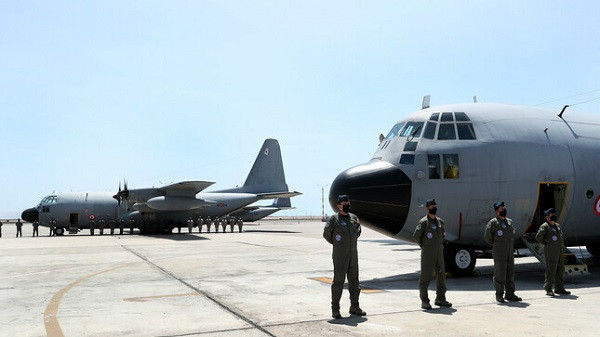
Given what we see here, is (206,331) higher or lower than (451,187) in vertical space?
lower

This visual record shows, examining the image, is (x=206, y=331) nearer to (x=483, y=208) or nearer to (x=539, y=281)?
(x=483, y=208)

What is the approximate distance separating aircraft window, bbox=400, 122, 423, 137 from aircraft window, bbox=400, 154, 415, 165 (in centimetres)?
69

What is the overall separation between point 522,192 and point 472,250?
1856 mm

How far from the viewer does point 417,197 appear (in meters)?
11.5

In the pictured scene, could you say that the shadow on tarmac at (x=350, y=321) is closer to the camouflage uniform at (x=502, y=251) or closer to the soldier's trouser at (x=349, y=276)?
the soldier's trouser at (x=349, y=276)

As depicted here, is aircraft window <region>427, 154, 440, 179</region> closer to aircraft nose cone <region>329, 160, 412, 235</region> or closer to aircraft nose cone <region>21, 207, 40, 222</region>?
aircraft nose cone <region>329, 160, 412, 235</region>

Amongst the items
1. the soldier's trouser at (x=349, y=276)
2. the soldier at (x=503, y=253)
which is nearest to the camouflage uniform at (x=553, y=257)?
the soldier at (x=503, y=253)

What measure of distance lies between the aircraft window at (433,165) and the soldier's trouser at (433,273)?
3.28 metres

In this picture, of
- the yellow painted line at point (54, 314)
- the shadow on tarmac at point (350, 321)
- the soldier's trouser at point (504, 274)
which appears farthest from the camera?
the soldier's trouser at point (504, 274)

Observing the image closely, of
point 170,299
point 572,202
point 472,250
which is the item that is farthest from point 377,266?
point 170,299

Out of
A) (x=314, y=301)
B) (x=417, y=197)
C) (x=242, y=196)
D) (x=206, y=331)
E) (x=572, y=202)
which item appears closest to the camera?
(x=206, y=331)

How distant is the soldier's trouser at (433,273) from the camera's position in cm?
835

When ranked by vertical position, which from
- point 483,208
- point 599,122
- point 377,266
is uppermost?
point 599,122

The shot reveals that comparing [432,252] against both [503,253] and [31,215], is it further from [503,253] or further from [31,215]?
[31,215]
